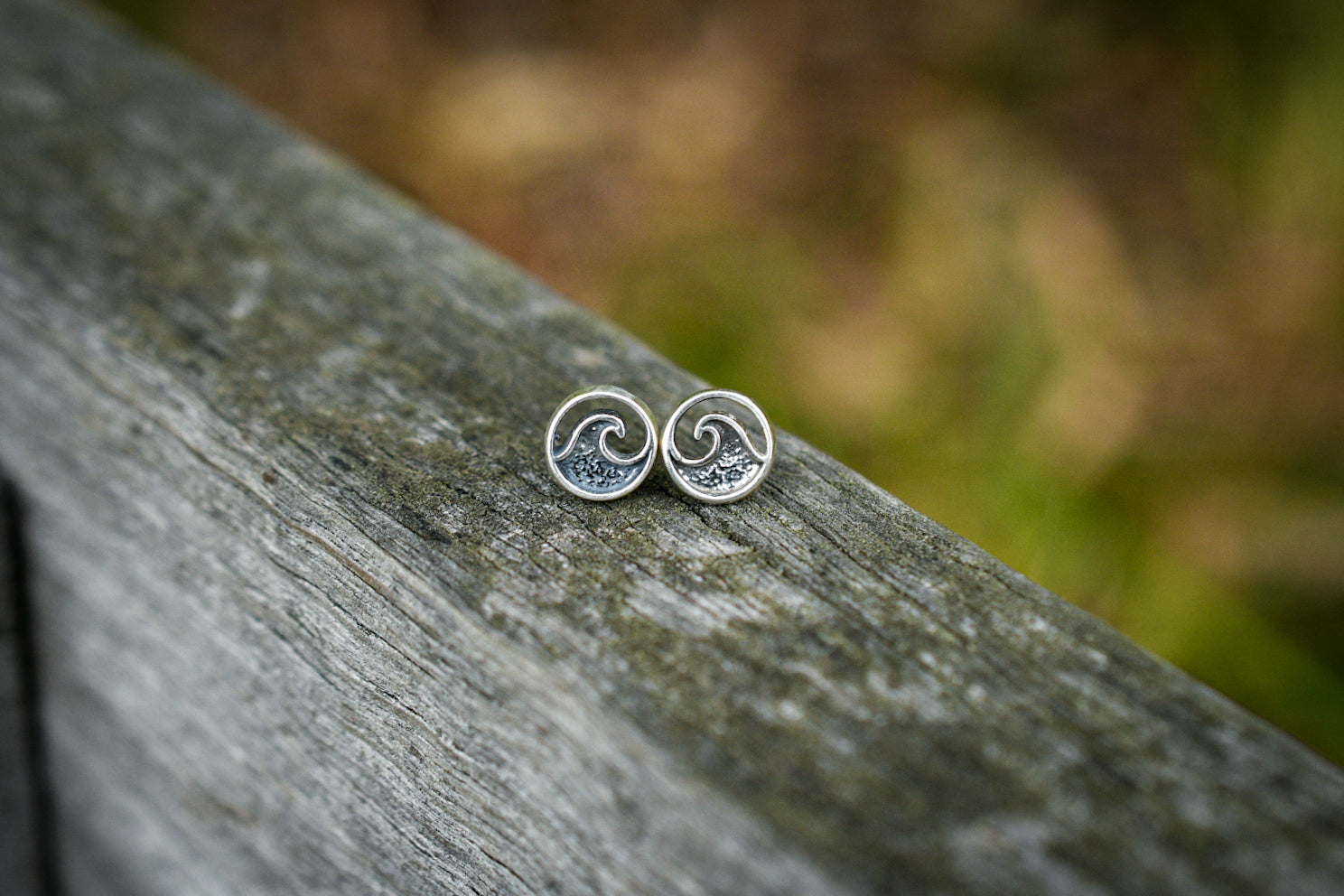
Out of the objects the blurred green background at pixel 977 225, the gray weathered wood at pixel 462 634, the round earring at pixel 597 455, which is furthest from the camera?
the blurred green background at pixel 977 225

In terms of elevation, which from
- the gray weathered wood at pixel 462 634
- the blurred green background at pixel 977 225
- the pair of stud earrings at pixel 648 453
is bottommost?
the gray weathered wood at pixel 462 634

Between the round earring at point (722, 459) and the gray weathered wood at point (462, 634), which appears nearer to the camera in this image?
the gray weathered wood at point (462, 634)

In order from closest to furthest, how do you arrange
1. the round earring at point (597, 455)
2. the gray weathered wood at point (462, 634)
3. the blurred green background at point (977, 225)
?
the gray weathered wood at point (462, 634), the round earring at point (597, 455), the blurred green background at point (977, 225)

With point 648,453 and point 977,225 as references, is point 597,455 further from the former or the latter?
point 977,225

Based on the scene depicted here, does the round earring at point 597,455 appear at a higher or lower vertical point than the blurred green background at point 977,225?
lower

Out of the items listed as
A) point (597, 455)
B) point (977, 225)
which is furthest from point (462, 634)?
point (977, 225)

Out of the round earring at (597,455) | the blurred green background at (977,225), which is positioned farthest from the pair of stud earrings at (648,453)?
the blurred green background at (977,225)

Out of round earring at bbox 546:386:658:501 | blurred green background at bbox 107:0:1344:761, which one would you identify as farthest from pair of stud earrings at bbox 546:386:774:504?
blurred green background at bbox 107:0:1344:761

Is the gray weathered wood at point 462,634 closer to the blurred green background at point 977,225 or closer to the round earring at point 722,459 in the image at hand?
the round earring at point 722,459
